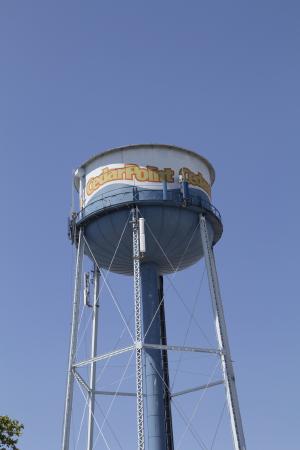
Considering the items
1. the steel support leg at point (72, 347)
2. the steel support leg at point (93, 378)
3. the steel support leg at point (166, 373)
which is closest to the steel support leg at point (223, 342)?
the steel support leg at point (166, 373)

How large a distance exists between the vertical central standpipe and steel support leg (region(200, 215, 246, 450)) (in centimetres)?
275

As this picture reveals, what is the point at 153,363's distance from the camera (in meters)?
24.5

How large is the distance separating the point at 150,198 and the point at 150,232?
4.28 ft

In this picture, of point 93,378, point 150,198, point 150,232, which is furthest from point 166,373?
point 150,198

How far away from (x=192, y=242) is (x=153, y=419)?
692cm

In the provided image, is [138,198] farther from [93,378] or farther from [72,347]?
[93,378]

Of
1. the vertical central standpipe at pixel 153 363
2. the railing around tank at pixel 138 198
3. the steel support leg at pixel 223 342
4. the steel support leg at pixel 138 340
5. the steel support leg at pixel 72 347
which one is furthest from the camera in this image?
the railing around tank at pixel 138 198

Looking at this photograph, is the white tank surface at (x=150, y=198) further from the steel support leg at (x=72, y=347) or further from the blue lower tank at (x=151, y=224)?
the steel support leg at (x=72, y=347)

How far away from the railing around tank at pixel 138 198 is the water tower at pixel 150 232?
0.04 m

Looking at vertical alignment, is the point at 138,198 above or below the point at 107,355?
above

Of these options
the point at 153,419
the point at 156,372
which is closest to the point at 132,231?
the point at 156,372

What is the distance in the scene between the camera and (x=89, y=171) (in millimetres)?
26297

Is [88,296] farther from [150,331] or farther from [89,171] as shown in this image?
[89,171]

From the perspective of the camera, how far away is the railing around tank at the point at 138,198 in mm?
24156
